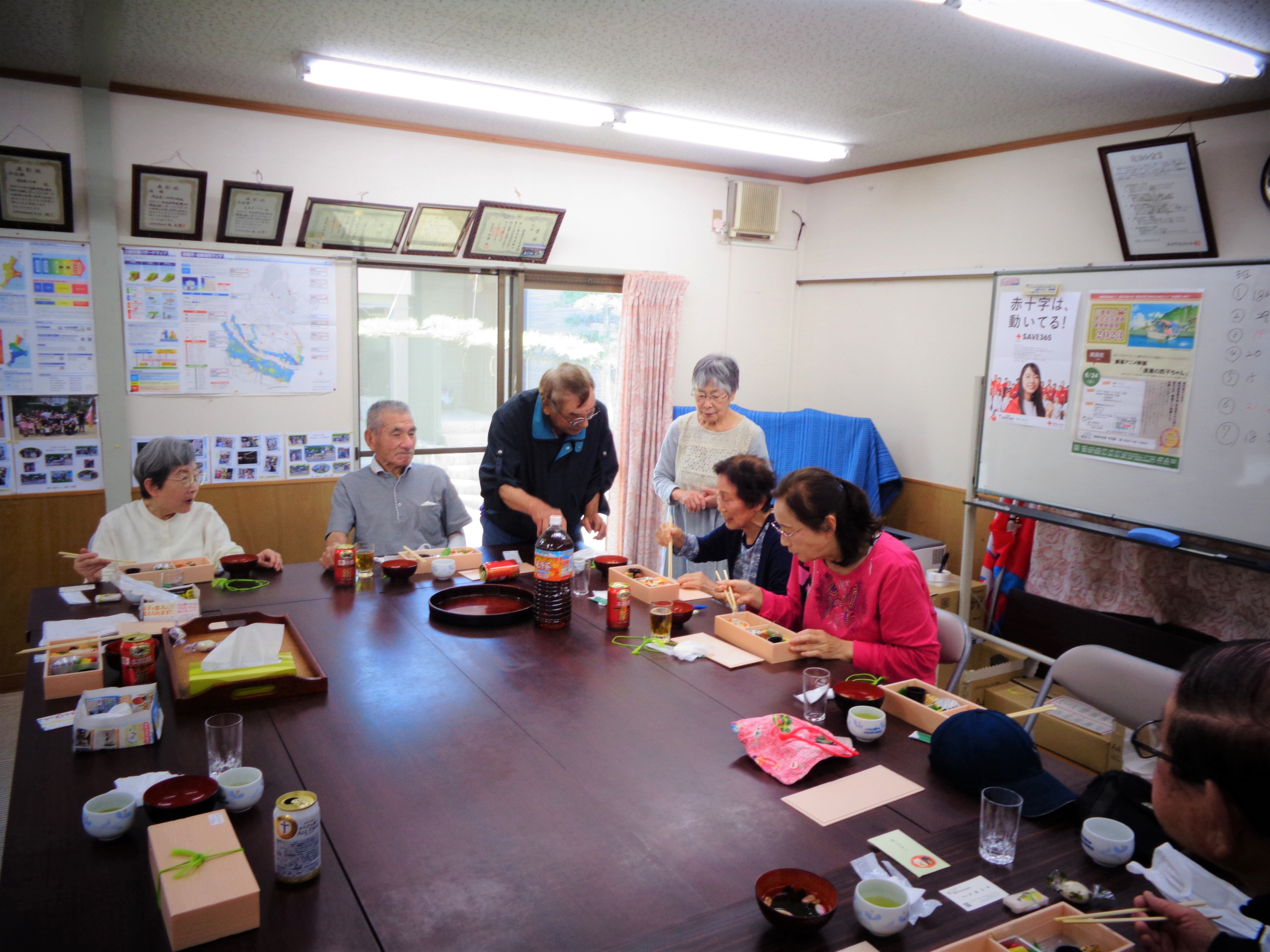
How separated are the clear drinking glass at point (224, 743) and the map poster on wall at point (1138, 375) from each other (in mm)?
3390

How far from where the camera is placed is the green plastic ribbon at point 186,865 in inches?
49.8

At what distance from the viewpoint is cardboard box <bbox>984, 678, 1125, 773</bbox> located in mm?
2979

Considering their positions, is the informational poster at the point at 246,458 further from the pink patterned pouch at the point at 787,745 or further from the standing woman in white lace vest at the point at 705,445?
the pink patterned pouch at the point at 787,745

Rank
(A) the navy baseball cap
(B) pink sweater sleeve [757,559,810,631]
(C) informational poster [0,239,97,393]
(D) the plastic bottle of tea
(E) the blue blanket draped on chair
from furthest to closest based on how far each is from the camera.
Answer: (E) the blue blanket draped on chair < (C) informational poster [0,239,97,393] < (B) pink sweater sleeve [757,559,810,631] < (D) the plastic bottle of tea < (A) the navy baseball cap

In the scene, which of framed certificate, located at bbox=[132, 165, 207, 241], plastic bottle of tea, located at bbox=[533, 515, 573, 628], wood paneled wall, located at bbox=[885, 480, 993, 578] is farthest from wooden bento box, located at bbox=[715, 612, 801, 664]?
framed certificate, located at bbox=[132, 165, 207, 241]

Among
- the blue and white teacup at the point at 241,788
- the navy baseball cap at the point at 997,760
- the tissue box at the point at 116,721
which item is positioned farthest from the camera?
the tissue box at the point at 116,721

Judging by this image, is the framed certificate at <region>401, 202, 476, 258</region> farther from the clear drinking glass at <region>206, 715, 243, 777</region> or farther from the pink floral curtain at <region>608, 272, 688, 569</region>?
the clear drinking glass at <region>206, 715, 243, 777</region>

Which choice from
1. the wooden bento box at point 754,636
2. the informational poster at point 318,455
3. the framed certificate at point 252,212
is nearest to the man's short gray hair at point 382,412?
the informational poster at point 318,455

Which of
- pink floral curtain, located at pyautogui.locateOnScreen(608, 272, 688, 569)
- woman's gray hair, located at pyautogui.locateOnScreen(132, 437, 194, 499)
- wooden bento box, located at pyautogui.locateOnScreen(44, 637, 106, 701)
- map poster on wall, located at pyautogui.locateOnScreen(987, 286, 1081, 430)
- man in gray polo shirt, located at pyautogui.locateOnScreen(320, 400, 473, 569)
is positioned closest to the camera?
wooden bento box, located at pyautogui.locateOnScreen(44, 637, 106, 701)

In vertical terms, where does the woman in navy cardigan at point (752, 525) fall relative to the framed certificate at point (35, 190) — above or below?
below

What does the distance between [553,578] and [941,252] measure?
11.9ft

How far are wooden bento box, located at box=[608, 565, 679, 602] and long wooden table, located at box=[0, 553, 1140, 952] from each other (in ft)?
1.72

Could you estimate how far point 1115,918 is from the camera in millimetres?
1300

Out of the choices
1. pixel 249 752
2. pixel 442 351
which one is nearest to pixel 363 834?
pixel 249 752
